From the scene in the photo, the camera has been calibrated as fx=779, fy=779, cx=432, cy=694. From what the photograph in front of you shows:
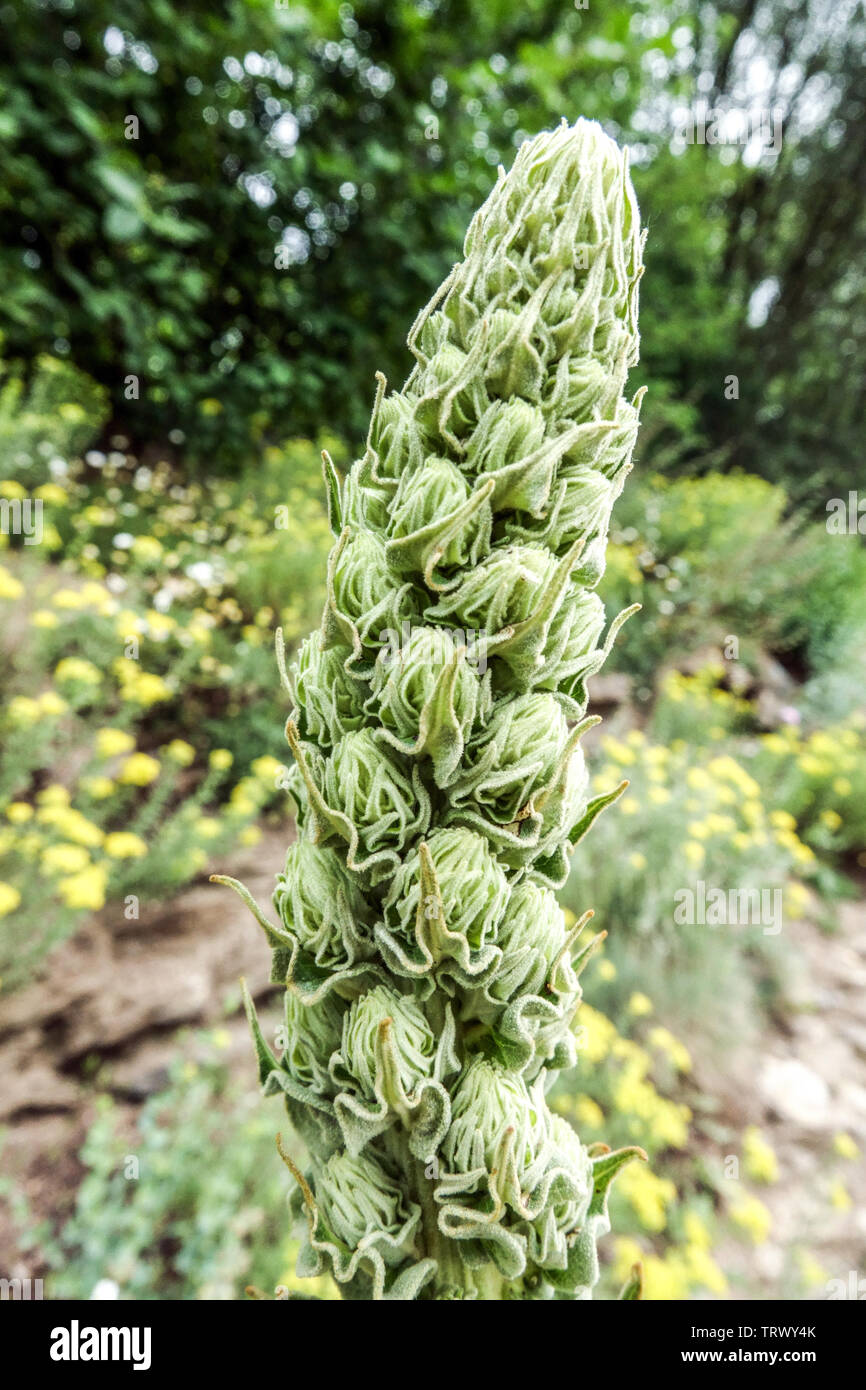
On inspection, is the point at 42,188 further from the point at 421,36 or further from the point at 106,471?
the point at 421,36

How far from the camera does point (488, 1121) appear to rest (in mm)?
812

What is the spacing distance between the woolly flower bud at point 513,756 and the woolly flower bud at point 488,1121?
28cm

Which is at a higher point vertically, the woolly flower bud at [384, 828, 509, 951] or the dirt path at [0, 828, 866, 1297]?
the woolly flower bud at [384, 828, 509, 951]

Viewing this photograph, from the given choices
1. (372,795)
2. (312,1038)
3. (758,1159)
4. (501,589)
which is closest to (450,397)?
(501,589)

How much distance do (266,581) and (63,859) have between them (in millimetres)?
2536

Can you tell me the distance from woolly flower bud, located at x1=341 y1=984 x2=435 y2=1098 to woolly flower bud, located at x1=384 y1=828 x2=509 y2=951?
81 millimetres

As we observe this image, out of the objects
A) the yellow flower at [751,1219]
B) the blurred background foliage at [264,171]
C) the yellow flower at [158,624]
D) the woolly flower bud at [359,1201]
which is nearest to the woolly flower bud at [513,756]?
the woolly flower bud at [359,1201]

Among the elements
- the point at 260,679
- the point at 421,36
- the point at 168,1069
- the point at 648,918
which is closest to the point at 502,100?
the point at 421,36

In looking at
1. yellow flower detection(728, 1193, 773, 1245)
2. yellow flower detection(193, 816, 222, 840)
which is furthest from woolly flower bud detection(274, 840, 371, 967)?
yellow flower detection(728, 1193, 773, 1245)

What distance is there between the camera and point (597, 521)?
842mm

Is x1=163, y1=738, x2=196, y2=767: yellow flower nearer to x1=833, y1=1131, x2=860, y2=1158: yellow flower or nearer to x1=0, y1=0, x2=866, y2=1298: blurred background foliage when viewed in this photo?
x1=0, y1=0, x2=866, y2=1298: blurred background foliage

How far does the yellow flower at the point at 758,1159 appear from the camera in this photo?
3160mm

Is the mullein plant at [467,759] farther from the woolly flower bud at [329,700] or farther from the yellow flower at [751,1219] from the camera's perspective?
the yellow flower at [751,1219]

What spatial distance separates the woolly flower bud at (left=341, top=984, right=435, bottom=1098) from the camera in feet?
2.61
